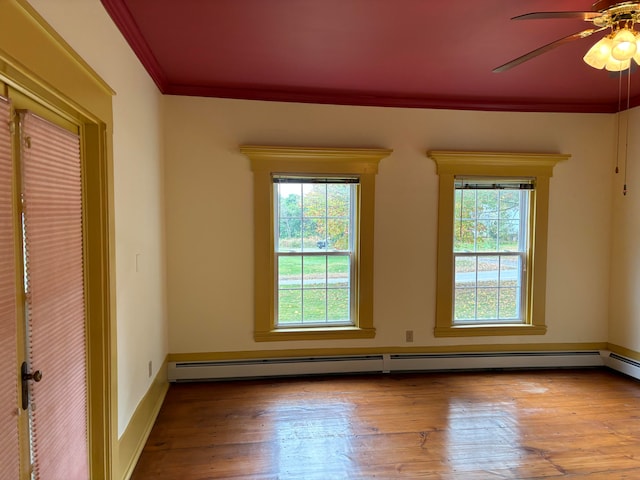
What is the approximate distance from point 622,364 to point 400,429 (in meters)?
2.62

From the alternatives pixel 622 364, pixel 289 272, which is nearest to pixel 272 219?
pixel 289 272

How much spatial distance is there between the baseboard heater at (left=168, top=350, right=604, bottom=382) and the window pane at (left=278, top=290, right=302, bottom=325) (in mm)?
373

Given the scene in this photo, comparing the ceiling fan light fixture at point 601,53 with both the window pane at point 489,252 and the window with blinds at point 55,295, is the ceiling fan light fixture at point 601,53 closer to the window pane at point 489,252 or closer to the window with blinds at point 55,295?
the window pane at point 489,252

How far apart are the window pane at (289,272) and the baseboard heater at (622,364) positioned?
329 cm

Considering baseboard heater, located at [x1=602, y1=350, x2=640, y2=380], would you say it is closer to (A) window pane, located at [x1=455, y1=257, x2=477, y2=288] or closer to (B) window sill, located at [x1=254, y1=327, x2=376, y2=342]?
(A) window pane, located at [x1=455, y1=257, x2=477, y2=288]

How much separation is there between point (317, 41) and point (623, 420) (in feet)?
11.8

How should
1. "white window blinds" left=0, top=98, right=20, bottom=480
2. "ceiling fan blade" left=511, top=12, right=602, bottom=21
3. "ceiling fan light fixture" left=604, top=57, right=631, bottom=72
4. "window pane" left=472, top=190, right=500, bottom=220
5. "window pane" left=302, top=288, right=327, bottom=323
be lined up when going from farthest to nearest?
"window pane" left=472, top=190, right=500, bottom=220 < "window pane" left=302, top=288, right=327, bottom=323 < "ceiling fan light fixture" left=604, top=57, right=631, bottom=72 < "ceiling fan blade" left=511, top=12, right=602, bottom=21 < "white window blinds" left=0, top=98, right=20, bottom=480

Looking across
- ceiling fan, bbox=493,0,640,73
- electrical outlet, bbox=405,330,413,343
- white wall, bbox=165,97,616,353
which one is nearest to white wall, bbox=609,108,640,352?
white wall, bbox=165,97,616,353

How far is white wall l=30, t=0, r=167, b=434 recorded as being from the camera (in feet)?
5.42

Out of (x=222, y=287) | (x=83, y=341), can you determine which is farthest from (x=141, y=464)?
(x=222, y=287)

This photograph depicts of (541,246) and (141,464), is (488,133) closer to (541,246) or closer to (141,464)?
(541,246)

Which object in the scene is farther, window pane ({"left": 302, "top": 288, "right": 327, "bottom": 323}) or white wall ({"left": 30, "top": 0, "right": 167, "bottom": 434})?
window pane ({"left": 302, "top": 288, "right": 327, "bottom": 323})

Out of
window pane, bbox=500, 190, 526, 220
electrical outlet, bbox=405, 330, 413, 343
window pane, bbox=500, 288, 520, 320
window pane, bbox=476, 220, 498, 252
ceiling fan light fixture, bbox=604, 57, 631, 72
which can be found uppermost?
ceiling fan light fixture, bbox=604, 57, 631, 72

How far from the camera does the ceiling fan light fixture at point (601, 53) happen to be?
176cm
